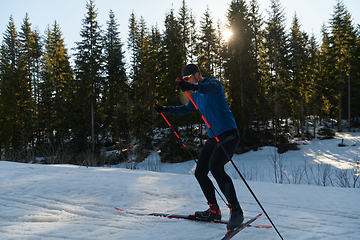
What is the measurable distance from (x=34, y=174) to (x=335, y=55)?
34473 mm

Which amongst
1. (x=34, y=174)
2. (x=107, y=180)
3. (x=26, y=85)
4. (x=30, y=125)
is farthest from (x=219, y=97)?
(x=26, y=85)

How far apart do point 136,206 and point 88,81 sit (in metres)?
21.9

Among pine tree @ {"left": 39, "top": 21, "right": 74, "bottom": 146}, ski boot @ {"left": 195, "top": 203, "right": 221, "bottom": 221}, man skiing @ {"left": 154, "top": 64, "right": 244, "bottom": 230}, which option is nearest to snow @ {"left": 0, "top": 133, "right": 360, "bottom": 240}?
ski boot @ {"left": 195, "top": 203, "right": 221, "bottom": 221}

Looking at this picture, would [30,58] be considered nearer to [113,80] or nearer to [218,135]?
[113,80]

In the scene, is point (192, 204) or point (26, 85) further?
point (26, 85)

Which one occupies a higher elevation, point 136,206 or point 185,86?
point 185,86

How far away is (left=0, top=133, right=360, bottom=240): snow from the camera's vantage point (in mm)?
2717

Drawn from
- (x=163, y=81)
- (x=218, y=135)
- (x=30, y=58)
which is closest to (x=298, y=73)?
(x=163, y=81)

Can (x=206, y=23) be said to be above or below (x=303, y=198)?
above

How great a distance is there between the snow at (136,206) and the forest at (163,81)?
1256cm

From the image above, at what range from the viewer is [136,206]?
3.79 meters

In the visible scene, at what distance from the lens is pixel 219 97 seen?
279 centimetres

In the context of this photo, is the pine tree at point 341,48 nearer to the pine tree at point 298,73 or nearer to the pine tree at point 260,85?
the pine tree at point 298,73

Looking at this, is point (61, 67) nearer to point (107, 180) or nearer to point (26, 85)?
point (26, 85)
